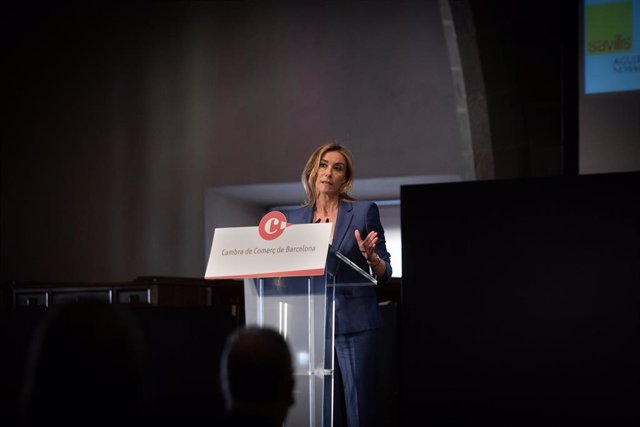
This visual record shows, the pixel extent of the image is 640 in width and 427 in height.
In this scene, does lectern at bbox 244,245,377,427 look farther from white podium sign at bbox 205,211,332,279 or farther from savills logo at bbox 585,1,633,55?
savills logo at bbox 585,1,633,55

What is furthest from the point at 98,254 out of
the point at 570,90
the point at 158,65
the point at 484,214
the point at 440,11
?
the point at 484,214

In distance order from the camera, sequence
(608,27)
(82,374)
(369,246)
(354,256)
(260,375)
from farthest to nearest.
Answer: (608,27)
(354,256)
(369,246)
(260,375)
(82,374)

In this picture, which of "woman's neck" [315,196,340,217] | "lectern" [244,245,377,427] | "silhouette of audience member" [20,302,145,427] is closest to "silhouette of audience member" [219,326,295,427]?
"silhouette of audience member" [20,302,145,427]

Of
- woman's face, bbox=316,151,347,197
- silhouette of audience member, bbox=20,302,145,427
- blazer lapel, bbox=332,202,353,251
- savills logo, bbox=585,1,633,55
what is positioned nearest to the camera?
silhouette of audience member, bbox=20,302,145,427

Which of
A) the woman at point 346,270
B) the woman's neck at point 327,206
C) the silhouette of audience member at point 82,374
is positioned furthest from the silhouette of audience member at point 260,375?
the woman's neck at point 327,206

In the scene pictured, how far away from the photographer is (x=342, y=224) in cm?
339

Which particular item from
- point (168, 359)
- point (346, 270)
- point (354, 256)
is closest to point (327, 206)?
point (354, 256)

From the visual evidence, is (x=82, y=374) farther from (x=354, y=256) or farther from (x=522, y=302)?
(x=354, y=256)

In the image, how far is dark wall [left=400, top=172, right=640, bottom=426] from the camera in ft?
8.75

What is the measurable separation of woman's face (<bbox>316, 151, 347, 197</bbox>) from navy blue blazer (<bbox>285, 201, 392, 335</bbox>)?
74 mm

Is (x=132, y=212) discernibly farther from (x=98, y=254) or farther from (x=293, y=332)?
(x=293, y=332)

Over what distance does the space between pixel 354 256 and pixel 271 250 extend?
0.50 metres

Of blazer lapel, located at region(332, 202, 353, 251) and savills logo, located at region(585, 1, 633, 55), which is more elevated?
savills logo, located at region(585, 1, 633, 55)

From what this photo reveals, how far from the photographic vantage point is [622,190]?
8.87 ft
